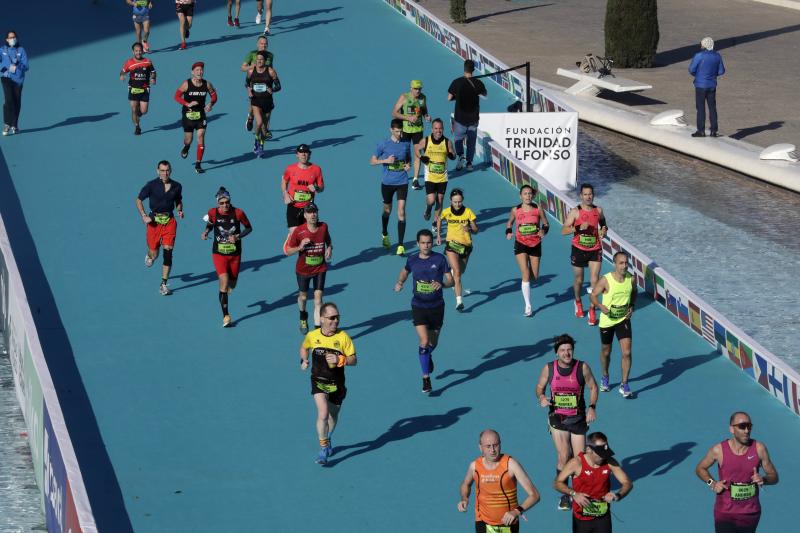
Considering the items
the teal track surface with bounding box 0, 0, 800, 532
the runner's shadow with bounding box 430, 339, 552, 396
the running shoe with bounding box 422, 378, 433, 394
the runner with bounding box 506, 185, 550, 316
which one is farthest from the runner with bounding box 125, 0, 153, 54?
the running shoe with bounding box 422, 378, 433, 394

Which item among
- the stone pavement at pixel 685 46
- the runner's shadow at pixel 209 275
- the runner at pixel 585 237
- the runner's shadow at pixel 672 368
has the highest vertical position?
the runner at pixel 585 237

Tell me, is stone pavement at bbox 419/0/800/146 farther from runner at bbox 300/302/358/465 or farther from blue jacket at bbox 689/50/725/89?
runner at bbox 300/302/358/465

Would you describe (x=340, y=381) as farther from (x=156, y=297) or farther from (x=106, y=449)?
(x=156, y=297)

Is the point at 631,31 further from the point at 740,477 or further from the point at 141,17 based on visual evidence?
the point at 740,477

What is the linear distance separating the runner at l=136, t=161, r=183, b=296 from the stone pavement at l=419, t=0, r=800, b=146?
47.8 feet

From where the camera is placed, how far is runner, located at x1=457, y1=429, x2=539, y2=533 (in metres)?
11.6

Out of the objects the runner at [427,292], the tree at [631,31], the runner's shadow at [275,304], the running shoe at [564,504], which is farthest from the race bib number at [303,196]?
the tree at [631,31]

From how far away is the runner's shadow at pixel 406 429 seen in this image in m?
15.3

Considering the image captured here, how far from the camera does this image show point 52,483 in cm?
1354

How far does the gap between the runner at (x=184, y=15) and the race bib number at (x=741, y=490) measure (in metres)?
22.2

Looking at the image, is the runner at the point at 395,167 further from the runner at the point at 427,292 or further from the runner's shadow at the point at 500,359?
the runner at the point at 427,292

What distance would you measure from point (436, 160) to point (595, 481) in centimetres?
993

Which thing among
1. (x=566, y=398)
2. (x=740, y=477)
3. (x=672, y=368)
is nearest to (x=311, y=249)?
(x=672, y=368)

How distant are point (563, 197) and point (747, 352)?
5.71m
